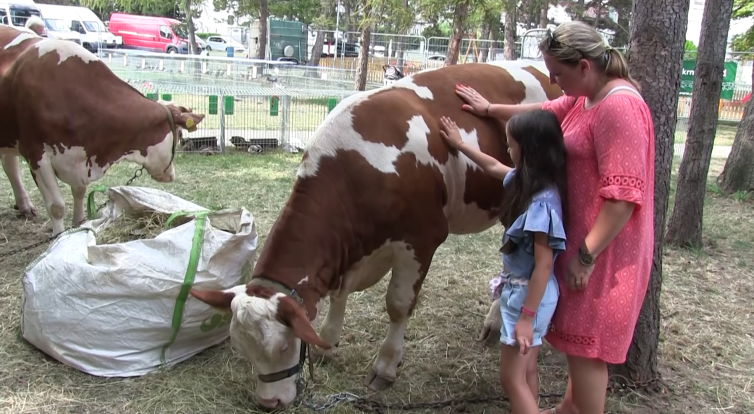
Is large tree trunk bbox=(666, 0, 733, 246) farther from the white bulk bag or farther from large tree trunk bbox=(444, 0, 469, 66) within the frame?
large tree trunk bbox=(444, 0, 469, 66)

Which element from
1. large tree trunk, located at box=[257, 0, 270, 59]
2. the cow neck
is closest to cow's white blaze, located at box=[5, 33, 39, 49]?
the cow neck

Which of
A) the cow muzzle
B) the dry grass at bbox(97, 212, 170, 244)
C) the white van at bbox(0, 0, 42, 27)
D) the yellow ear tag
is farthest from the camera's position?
the white van at bbox(0, 0, 42, 27)

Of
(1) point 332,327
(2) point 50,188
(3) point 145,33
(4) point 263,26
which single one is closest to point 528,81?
(1) point 332,327

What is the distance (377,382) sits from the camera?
3.34 meters

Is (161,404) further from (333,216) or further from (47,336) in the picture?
(333,216)

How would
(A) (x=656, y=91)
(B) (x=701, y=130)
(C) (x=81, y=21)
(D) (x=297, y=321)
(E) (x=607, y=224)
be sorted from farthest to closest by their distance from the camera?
(C) (x=81, y=21) → (B) (x=701, y=130) → (A) (x=656, y=91) → (D) (x=297, y=321) → (E) (x=607, y=224)

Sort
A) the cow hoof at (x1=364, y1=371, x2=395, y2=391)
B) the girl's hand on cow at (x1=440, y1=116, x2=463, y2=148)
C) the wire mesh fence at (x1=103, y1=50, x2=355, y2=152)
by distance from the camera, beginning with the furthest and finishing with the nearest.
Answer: the wire mesh fence at (x1=103, y1=50, x2=355, y2=152)
the cow hoof at (x1=364, y1=371, x2=395, y2=391)
the girl's hand on cow at (x1=440, y1=116, x2=463, y2=148)

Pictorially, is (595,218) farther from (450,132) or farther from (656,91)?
(656,91)

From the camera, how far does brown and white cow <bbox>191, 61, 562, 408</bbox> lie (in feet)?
8.57

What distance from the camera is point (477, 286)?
4.94 m

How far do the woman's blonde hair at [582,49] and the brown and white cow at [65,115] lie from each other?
3936 mm

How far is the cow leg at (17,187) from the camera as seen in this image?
5.89 metres

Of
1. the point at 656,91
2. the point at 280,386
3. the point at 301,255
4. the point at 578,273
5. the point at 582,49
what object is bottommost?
the point at 280,386

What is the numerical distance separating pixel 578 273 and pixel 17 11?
33.1m
